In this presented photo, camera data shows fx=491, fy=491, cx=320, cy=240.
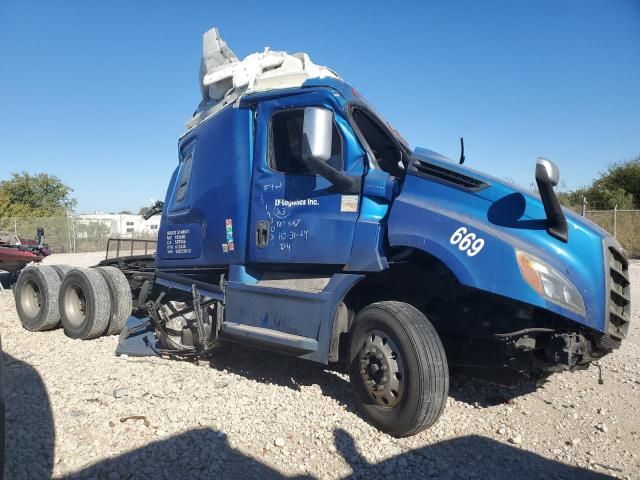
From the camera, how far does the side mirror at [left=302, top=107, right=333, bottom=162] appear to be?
3.65 m

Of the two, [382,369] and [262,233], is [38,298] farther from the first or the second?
[382,369]

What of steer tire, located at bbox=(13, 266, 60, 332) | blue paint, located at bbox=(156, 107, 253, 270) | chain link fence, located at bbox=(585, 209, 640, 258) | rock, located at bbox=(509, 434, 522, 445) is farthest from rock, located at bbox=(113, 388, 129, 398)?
chain link fence, located at bbox=(585, 209, 640, 258)

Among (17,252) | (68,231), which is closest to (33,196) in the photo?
(68,231)

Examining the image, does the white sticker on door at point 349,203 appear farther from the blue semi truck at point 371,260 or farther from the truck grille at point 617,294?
the truck grille at point 617,294

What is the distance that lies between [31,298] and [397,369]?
258 inches

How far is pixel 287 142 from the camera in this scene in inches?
183

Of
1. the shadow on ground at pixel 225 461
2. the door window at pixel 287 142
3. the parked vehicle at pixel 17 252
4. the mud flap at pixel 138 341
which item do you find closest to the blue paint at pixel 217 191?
the door window at pixel 287 142

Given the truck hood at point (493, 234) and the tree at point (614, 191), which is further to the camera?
the tree at point (614, 191)

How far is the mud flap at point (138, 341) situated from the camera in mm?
5640

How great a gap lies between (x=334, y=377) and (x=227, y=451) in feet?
5.62

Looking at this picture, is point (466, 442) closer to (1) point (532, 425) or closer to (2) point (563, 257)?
(1) point (532, 425)

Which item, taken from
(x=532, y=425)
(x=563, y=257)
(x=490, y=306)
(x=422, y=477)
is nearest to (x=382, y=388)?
(x=422, y=477)

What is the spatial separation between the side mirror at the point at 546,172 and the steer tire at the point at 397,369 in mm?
1264

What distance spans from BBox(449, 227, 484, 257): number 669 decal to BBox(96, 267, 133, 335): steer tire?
4.78 meters
